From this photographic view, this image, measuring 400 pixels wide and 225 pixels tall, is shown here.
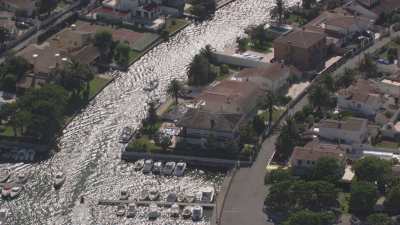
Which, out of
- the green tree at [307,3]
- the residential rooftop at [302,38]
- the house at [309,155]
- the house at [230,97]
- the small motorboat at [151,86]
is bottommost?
the small motorboat at [151,86]

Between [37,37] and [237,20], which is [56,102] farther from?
[237,20]

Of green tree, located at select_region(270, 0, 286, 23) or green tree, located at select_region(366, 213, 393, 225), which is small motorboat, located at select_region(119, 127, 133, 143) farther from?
green tree, located at select_region(270, 0, 286, 23)

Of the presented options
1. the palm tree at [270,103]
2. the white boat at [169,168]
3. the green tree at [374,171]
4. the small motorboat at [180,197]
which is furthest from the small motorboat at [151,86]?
the green tree at [374,171]

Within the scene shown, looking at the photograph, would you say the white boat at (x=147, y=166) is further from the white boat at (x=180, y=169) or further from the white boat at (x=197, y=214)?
the white boat at (x=197, y=214)

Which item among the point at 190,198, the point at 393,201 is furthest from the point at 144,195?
the point at 393,201

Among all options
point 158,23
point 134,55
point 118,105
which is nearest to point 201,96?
point 118,105
